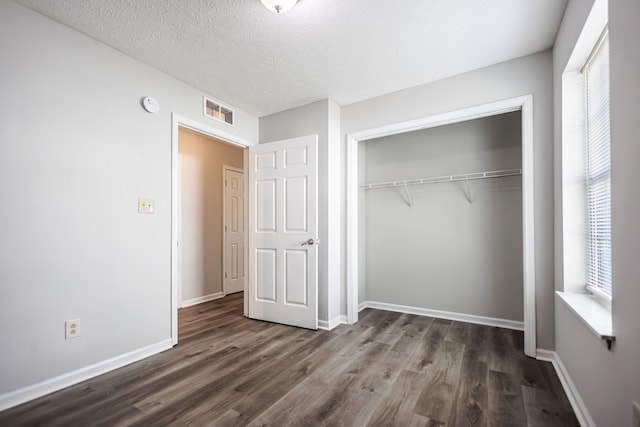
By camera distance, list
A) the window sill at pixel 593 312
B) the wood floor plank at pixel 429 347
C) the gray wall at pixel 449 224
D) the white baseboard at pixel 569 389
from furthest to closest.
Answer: the gray wall at pixel 449 224
the wood floor plank at pixel 429 347
the white baseboard at pixel 569 389
the window sill at pixel 593 312

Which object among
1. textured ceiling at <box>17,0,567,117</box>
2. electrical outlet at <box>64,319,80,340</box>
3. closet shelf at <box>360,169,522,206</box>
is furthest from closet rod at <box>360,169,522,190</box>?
electrical outlet at <box>64,319,80,340</box>

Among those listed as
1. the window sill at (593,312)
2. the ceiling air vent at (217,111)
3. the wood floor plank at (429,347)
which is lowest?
the wood floor plank at (429,347)

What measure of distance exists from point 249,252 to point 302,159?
1288mm

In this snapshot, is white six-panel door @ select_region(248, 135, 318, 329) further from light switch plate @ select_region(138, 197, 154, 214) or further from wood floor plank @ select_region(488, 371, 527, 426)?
wood floor plank @ select_region(488, 371, 527, 426)

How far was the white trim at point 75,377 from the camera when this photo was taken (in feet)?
5.82

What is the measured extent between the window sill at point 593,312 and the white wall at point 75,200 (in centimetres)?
293

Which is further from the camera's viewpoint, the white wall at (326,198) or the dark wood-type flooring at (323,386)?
the white wall at (326,198)

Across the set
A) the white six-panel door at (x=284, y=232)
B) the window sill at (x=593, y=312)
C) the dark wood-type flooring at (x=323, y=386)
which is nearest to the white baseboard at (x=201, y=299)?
the white six-panel door at (x=284, y=232)

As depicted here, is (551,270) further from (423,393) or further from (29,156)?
(29,156)

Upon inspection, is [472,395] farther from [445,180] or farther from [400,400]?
[445,180]

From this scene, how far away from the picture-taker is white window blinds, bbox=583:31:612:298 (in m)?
1.62

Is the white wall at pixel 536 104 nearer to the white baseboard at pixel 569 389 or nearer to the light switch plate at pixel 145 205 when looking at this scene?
the white baseboard at pixel 569 389

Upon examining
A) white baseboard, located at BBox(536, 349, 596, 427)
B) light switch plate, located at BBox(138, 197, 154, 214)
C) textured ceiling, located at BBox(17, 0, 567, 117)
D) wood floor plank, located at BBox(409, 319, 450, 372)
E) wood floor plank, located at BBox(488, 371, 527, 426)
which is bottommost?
wood floor plank, located at BBox(409, 319, 450, 372)

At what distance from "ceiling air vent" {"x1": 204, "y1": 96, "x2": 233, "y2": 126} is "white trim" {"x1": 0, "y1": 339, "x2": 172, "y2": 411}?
2257 mm
